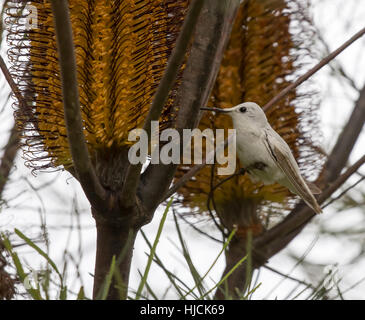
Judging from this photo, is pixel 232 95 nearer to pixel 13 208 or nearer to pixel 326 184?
pixel 326 184

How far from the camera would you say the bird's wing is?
957 mm

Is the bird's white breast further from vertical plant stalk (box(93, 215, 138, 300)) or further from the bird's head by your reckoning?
vertical plant stalk (box(93, 215, 138, 300))

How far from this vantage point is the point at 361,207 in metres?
1.67

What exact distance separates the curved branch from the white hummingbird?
Answer: 33cm

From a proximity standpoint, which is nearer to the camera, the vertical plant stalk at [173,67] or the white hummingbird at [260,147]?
the vertical plant stalk at [173,67]

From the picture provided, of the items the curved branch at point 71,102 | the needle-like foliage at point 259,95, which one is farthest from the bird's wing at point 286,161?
the curved branch at point 71,102

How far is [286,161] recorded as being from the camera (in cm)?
98

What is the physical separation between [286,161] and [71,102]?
0.46 metres

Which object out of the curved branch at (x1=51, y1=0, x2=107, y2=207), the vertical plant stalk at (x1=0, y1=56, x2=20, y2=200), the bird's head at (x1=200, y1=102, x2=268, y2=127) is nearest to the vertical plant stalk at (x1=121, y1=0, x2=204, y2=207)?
the curved branch at (x1=51, y1=0, x2=107, y2=207)

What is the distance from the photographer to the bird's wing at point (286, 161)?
0.96 m

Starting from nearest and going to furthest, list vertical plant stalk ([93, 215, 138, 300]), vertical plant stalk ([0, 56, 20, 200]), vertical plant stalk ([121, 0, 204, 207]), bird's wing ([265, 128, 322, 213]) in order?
vertical plant stalk ([121, 0, 204, 207]) → vertical plant stalk ([93, 215, 138, 300]) → bird's wing ([265, 128, 322, 213]) → vertical plant stalk ([0, 56, 20, 200])

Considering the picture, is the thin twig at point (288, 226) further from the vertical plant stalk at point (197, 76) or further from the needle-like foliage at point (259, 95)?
the vertical plant stalk at point (197, 76)

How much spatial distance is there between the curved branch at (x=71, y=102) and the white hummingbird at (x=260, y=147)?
33 centimetres
